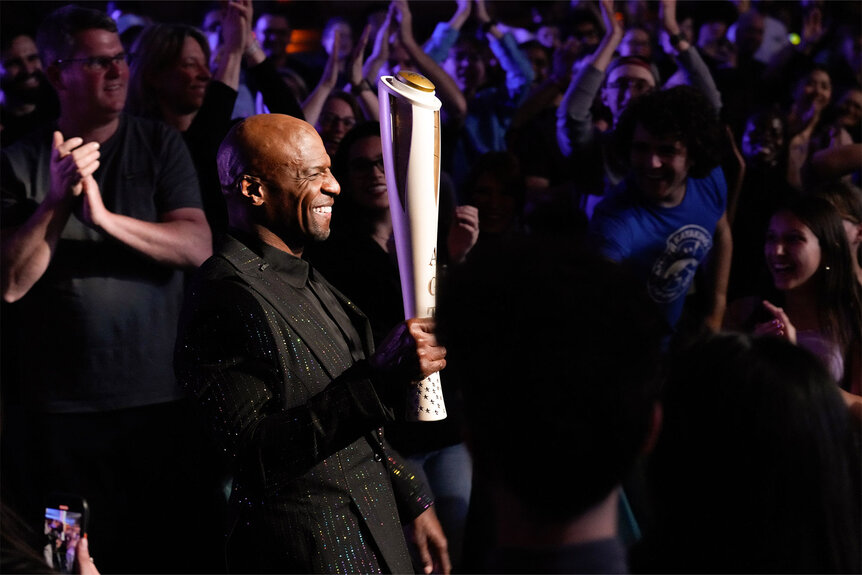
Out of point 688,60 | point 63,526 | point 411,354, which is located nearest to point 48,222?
point 63,526

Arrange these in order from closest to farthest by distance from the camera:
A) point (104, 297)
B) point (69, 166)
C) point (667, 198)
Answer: point (69, 166), point (104, 297), point (667, 198)

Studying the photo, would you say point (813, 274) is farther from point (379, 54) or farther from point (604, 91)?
point (379, 54)

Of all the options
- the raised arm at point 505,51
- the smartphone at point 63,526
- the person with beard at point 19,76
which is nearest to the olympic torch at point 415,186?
the smartphone at point 63,526

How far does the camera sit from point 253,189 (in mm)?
1899

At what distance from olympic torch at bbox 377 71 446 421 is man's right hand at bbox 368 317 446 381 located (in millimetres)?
159

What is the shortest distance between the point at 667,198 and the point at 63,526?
238 centimetres

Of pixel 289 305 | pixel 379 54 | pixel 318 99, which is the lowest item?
pixel 289 305

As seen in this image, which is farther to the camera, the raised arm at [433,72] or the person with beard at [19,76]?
the raised arm at [433,72]

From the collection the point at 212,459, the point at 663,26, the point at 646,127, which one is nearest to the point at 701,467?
the point at 212,459

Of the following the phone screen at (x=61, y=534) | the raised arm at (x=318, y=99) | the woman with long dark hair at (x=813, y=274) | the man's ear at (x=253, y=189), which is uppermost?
the man's ear at (x=253, y=189)

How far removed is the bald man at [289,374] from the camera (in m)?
1.68

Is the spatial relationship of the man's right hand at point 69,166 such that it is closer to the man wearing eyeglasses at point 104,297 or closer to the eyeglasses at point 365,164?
the man wearing eyeglasses at point 104,297

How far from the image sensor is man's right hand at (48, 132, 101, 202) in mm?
2502

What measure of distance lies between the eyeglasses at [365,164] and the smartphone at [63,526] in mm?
1314
